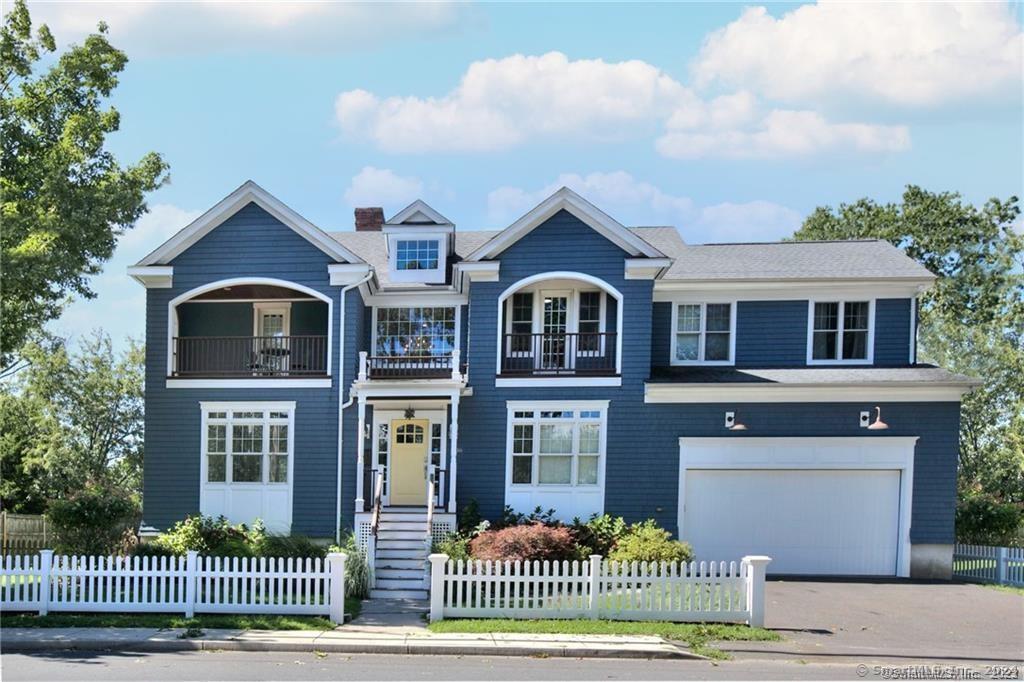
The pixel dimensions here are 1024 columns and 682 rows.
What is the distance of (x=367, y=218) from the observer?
26156mm

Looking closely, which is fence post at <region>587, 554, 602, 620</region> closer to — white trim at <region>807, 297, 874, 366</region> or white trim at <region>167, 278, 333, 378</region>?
white trim at <region>167, 278, 333, 378</region>

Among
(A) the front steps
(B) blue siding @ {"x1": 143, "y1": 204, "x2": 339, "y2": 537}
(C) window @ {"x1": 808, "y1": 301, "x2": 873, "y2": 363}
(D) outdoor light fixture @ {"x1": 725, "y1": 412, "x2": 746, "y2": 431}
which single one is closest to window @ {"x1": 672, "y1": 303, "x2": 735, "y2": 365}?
(C) window @ {"x1": 808, "y1": 301, "x2": 873, "y2": 363}

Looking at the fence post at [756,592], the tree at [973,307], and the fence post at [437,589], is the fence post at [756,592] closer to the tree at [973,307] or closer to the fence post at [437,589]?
the fence post at [437,589]

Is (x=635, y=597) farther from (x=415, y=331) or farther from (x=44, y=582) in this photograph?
(x=415, y=331)

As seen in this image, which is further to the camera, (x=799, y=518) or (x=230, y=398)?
(x=230, y=398)

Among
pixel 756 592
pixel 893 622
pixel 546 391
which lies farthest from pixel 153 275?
pixel 893 622

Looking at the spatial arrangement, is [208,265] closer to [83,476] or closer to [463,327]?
[463,327]

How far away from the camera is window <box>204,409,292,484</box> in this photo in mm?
20094

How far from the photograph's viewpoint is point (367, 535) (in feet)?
61.1

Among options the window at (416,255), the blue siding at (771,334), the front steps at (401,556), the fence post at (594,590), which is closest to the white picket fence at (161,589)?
the front steps at (401,556)

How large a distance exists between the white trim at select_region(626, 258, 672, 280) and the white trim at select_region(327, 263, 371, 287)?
5961 mm

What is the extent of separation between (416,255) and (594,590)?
35.3 feet

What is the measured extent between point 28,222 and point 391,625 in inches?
400

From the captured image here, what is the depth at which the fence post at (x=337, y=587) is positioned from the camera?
538 inches
